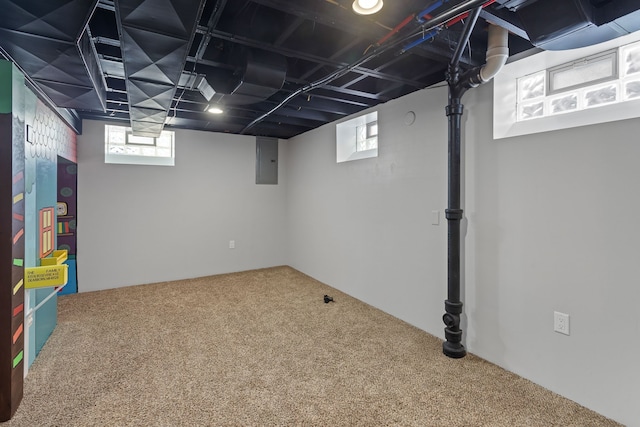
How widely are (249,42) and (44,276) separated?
213cm

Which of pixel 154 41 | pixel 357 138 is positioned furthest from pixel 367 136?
pixel 154 41

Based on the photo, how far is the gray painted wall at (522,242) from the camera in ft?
5.84

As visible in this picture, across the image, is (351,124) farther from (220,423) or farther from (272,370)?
(220,423)

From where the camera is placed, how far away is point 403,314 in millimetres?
3217

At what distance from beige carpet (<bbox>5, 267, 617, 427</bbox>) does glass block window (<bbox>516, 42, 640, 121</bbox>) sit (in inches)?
73.9

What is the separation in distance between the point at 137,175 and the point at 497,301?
178 inches

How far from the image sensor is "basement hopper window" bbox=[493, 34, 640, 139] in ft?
5.92

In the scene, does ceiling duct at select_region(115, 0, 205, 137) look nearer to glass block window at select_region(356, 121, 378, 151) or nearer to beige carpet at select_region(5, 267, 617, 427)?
beige carpet at select_region(5, 267, 617, 427)

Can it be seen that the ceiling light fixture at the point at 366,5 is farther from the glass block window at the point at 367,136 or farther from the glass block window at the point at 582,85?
the glass block window at the point at 367,136

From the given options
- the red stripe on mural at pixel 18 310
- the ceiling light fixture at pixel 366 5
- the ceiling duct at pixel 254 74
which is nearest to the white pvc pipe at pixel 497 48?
the ceiling light fixture at pixel 366 5

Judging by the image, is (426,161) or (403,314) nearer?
(426,161)

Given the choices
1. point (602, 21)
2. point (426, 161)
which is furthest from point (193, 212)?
point (602, 21)

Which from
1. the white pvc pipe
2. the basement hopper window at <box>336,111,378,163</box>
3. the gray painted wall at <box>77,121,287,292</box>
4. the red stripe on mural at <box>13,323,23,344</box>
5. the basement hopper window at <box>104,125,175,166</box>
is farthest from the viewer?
the basement hopper window at <box>104,125,175,166</box>

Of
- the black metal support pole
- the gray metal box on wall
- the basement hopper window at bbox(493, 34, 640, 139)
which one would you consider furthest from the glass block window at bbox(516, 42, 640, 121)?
the gray metal box on wall
